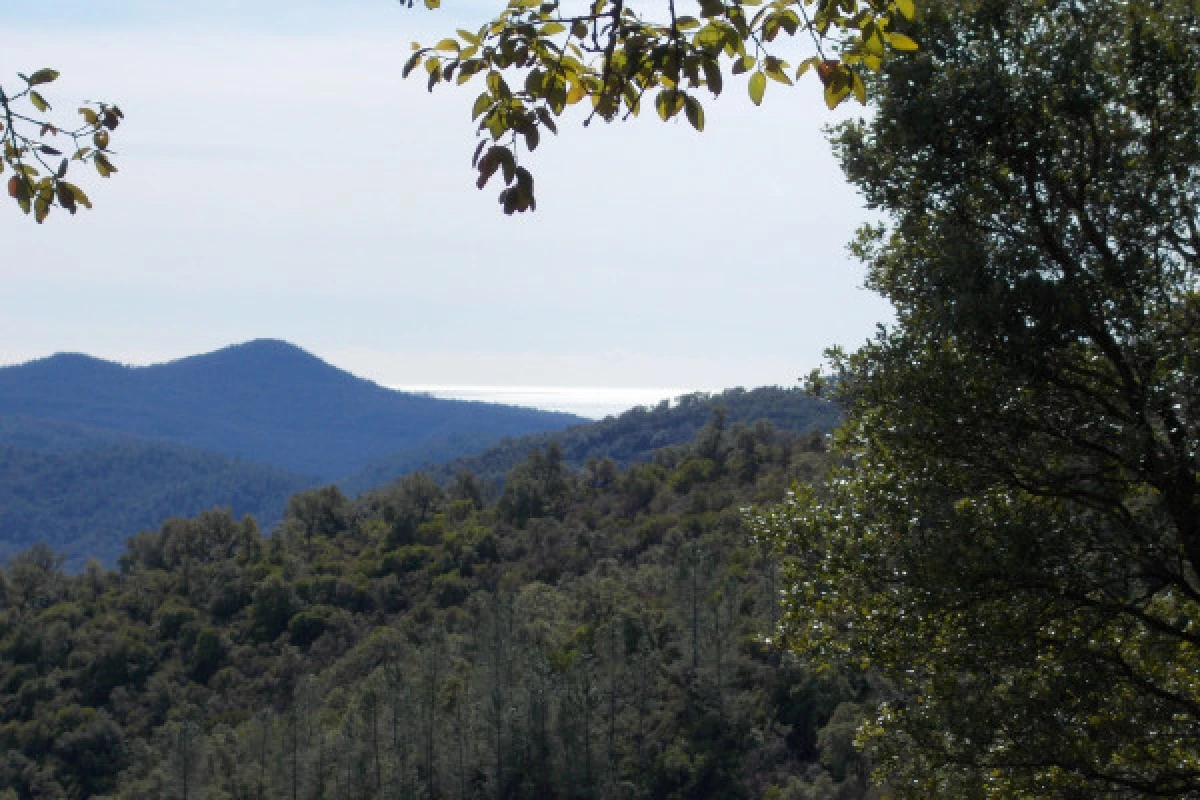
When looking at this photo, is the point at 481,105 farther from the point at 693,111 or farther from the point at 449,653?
the point at 449,653

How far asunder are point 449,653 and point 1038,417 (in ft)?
129

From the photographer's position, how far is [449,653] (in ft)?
145

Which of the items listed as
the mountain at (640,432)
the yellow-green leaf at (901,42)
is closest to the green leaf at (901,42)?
the yellow-green leaf at (901,42)

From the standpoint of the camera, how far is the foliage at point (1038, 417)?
21.3 ft

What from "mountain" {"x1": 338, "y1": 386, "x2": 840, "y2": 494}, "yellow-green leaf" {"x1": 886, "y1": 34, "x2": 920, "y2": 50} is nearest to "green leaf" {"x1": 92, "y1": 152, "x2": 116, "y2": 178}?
Result: "yellow-green leaf" {"x1": 886, "y1": 34, "x2": 920, "y2": 50}

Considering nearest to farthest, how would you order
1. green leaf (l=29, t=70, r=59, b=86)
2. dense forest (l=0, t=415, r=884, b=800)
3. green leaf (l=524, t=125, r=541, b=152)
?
1. green leaf (l=524, t=125, r=541, b=152)
2. green leaf (l=29, t=70, r=59, b=86)
3. dense forest (l=0, t=415, r=884, b=800)

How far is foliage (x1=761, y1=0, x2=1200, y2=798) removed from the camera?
21.3 feet

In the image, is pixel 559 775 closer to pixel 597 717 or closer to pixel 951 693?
pixel 597 717

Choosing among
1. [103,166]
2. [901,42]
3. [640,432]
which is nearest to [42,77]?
[103,166]

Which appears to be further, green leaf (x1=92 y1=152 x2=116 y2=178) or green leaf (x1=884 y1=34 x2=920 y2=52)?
green leaf (x1=92 y1=152 x2=116 y2=178)

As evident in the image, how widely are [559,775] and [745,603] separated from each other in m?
11.0

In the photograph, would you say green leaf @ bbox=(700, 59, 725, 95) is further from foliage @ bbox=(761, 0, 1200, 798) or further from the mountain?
the mountain

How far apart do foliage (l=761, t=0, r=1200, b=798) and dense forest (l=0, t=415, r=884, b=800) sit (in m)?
1.36

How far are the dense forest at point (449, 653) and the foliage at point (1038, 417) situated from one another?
136 cm
